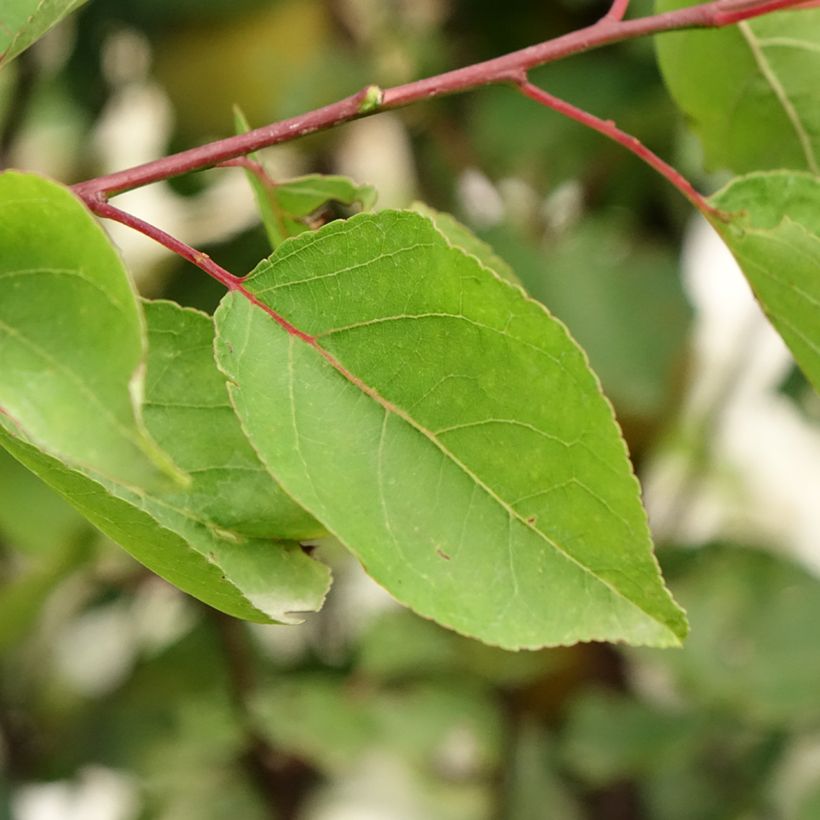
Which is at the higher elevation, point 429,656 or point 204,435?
point 204,435

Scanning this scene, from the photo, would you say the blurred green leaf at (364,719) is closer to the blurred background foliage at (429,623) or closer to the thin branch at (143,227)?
the blurred background foliage at (429,623)

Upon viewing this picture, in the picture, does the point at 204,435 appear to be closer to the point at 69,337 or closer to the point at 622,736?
the point at 69,337

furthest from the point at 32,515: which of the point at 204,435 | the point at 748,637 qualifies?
the point at 748,637

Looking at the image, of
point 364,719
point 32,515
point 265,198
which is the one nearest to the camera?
point 265,198

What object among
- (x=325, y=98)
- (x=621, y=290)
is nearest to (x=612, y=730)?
(x=621, y=290)

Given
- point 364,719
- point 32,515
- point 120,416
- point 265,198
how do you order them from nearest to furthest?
point 120,416 → point 265,198 → point 32,515 → point 364,719

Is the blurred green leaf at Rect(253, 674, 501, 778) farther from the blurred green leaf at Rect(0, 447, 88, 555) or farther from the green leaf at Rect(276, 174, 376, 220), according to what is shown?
the green leaf at Rect(276, 174, 376, 220)

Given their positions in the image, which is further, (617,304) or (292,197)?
(617,304)

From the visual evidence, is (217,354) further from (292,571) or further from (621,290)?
(621,290)
